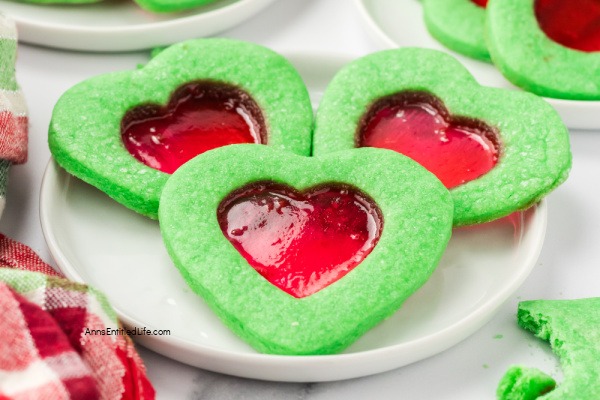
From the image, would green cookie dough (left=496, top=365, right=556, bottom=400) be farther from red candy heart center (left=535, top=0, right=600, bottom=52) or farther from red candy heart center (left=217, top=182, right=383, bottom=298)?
red candy heart center (left=535, top=0, right=600, bottom=52)

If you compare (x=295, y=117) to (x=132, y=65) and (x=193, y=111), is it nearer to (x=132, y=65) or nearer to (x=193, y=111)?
(x=193, y=111)

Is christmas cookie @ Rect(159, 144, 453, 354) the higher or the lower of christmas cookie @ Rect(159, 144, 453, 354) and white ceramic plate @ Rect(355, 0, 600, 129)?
the lower

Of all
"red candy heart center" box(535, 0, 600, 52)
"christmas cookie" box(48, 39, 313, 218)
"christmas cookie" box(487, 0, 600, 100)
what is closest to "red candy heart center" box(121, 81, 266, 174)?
"christmas cookie" box(48, 39, 313, 218)

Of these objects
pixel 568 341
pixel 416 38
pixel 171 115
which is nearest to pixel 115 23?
pixel 171 115

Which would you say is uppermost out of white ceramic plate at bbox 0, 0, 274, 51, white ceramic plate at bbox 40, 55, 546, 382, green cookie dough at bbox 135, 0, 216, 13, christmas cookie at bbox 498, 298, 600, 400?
green cookie dough at bbox 135, 0, 216, 13

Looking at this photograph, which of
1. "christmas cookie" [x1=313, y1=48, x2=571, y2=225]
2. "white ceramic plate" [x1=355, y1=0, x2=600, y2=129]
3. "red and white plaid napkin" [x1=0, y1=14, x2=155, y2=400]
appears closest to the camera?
"red and white plaid napkin" [x1=0, y1=14, x2=155, y2=400]

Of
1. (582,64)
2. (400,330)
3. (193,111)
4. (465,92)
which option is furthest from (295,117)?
(582,64)

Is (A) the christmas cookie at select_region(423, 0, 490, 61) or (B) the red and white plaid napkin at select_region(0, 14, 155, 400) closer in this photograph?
(B) the red and white plaid napkin at select_region(0, 14, 155, 400)
